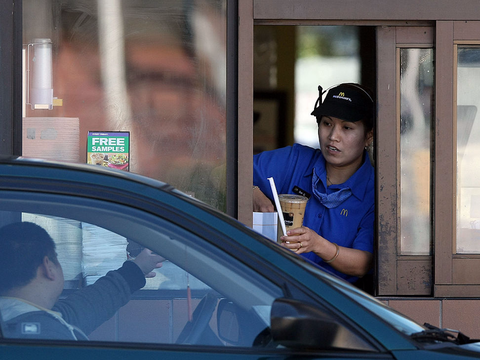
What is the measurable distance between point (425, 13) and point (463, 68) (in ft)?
1.64

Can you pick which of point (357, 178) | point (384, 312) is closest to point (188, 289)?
point (384, 312)

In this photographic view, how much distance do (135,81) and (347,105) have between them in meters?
1.58

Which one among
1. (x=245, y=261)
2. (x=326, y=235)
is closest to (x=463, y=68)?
(x=326, y=235)

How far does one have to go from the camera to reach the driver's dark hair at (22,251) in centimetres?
184

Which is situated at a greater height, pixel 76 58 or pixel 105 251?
pixel 76 58

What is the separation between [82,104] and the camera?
480 cm

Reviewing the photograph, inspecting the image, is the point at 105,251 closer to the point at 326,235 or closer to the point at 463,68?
the point at 326,235

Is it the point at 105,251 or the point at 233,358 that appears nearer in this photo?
the point at 233,358

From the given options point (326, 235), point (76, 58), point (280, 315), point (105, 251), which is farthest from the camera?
point (76, 58)

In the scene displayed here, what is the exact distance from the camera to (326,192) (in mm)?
4504

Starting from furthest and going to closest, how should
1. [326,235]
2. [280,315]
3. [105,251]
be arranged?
1. [326,235]
2. [105,251]
3. [280,315]

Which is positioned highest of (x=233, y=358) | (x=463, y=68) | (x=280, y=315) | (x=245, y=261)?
(x=463, y=68)

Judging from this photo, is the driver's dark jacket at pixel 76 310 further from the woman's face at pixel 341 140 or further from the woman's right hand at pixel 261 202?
the woman's face at pixel 341 140

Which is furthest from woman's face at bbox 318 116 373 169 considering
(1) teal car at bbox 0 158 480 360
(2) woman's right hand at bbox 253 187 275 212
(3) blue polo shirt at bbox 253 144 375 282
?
(1) teal car at bbox 0 158 480 360
